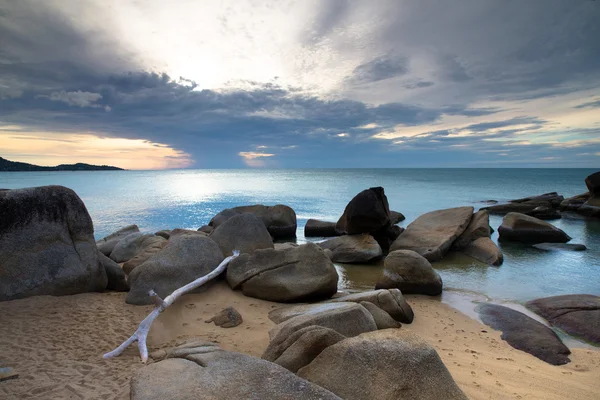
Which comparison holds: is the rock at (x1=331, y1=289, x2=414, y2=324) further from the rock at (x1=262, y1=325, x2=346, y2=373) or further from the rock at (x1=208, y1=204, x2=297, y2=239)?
the rock at (x1=208, y1=204, x2=297, y2=239)

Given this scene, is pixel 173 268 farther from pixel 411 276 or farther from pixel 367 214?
pixel 367 214

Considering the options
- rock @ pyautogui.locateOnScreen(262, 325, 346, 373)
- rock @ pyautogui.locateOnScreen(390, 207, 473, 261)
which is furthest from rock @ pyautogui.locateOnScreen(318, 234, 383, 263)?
rock @ pyautogui.locateOnScreen(262, 325, 346, 373)

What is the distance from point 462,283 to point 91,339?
9.91m

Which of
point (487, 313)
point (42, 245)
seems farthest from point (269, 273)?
point (487, 313)

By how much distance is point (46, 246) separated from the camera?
23.8ft

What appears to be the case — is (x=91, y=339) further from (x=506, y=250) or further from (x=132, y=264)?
(x=506, y=250)

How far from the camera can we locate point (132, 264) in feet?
32.7

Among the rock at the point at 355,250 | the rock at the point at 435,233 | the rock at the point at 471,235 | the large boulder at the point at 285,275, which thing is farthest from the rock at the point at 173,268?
the rock at the point at 471,235

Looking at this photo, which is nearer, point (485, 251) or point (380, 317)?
point (380, 317)

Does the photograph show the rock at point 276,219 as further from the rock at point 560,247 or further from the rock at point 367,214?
the rock at point 560,247

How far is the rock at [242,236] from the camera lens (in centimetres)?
997

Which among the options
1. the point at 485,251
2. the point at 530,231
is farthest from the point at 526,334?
the point at 530,231

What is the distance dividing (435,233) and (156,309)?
1214 centimetres

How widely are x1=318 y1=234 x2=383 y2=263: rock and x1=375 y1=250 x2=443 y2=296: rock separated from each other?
3875mm
